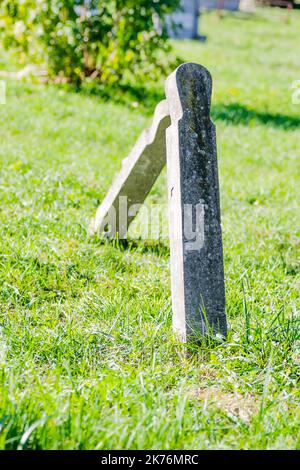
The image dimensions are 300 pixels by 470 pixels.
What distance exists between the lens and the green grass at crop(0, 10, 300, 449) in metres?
2.01

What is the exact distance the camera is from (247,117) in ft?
25.2

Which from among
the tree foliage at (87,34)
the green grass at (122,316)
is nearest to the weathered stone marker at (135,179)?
the green grass at (122,316)

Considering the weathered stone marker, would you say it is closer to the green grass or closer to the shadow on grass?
the green grass

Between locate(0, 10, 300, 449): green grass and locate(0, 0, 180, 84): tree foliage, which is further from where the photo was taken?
locate(0, 0, 180, 84): tree foliage

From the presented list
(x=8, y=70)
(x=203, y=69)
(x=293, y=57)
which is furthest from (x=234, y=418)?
(x=293, y=57)

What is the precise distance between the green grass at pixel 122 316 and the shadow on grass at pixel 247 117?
1241 mm

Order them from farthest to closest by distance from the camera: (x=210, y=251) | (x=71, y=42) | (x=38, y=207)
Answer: (x=71, y=42), (x=38, y=207), (x=210, y=251)

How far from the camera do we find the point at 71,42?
780cm

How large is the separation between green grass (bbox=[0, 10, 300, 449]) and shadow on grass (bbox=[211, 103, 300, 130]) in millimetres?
1241

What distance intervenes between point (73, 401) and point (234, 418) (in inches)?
23.4

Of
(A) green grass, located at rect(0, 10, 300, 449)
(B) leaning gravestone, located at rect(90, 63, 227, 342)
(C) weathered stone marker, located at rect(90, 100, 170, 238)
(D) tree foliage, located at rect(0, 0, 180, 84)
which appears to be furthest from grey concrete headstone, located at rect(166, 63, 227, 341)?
(D) tree foliage, located at rect(0, 0, 180, 84)
